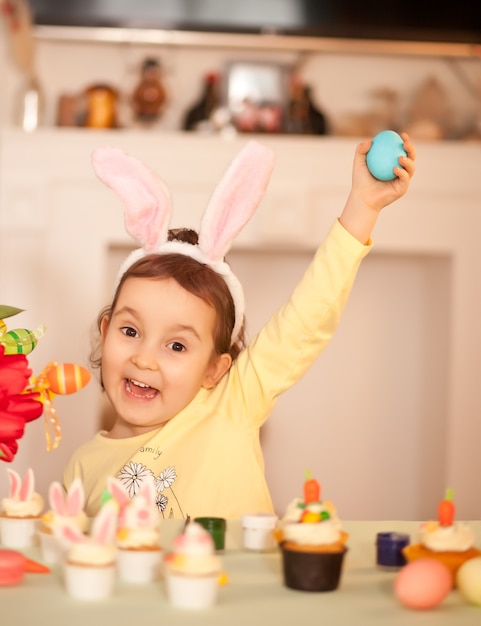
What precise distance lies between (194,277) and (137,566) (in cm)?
72

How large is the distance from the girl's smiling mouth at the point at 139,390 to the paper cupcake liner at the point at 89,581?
685 millimetres

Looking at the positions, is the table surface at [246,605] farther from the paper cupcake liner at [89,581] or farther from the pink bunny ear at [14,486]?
the pink bunny ear at [14,486]

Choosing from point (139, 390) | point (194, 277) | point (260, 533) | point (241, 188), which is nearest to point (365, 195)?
point (241, 188)

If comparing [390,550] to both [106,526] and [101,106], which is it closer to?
[106,526]

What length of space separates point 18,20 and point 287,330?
5.36 ft

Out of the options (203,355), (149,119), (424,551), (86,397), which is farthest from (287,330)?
(149,119)

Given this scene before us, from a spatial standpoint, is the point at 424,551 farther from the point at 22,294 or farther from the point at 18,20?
the point at 18,20

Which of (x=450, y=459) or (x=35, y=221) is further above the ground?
(x=35, y=221)

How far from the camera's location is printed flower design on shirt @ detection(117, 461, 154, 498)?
3.97ft

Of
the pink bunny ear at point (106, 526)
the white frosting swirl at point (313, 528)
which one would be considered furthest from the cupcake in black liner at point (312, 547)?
the pink bunny ear at point (106, 526)

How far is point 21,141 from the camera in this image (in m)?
2.51

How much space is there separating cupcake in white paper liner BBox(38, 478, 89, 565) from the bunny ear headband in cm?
59

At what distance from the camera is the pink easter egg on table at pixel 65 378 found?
89cm

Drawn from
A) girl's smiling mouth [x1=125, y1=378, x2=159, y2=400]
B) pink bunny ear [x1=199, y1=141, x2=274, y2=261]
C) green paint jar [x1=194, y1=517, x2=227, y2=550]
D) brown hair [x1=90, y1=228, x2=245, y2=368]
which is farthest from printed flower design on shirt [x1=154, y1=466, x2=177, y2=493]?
green paint jar [x1=194, y1=517, x2=227, y2=550]
